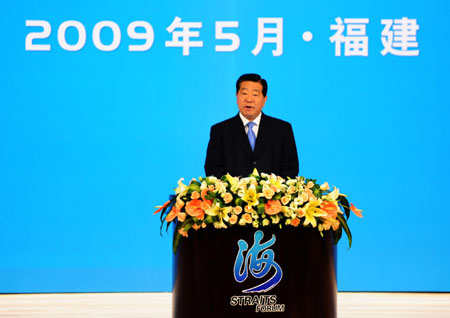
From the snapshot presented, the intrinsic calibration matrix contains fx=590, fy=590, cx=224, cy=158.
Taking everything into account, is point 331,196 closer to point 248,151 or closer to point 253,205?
point 253,205

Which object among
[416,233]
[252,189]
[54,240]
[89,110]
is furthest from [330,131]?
[252,189]

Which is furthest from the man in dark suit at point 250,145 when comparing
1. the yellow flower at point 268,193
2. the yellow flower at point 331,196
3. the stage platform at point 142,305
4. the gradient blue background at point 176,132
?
the gradient blue background at point 176,132

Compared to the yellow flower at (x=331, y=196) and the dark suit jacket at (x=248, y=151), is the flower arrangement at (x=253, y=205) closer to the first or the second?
the yellow flower at (x=331, y=196)

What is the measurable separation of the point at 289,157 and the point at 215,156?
381 millimetres

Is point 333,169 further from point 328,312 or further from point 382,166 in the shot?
point 328,312

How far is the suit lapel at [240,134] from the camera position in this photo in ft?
9.89

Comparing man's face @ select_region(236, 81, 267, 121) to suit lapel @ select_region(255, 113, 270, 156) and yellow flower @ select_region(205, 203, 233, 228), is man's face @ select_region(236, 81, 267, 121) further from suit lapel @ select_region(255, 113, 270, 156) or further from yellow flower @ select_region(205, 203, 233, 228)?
yellow flower @ select_region(205, 203, 233, 228)

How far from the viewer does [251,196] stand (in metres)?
2.22

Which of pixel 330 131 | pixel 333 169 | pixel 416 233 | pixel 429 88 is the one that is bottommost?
pixel 416 233

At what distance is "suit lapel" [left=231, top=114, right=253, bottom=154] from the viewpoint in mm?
3014

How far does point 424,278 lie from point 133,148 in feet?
8.51

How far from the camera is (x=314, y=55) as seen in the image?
4816 mm

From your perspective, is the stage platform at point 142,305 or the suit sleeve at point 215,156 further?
the stage platform at point 142,305

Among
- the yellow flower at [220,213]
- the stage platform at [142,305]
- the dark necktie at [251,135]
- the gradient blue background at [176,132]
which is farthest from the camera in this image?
the gradient blue background at [176,132]
